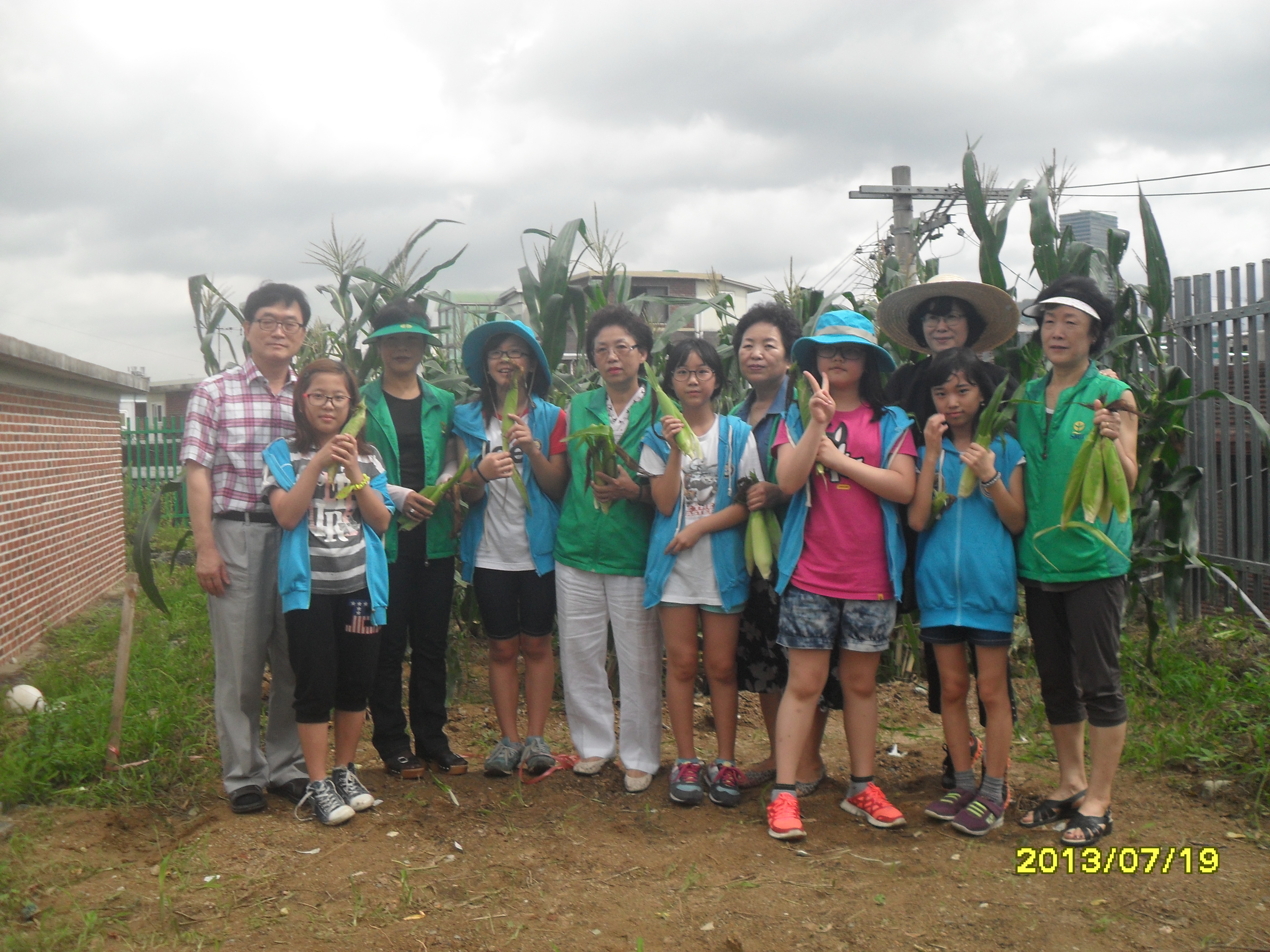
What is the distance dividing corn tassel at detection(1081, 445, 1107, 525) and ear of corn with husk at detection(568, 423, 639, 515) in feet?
4.96

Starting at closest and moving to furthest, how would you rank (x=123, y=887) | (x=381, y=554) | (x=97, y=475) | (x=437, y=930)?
(x=437, y=930), (x=123, y=887), (x=381, y=554), (x=97, y=475)

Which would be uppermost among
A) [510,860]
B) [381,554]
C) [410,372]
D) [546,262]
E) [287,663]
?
[546,262]

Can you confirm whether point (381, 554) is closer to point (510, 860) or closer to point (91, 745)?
point (510, 860)

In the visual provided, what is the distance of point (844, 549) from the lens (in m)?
3.08

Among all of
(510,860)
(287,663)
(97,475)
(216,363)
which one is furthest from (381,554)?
(97,475)

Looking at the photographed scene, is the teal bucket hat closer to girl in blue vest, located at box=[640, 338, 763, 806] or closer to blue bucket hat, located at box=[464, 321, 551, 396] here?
blue bucket hat, located at box=[464, 321, 551, 396]

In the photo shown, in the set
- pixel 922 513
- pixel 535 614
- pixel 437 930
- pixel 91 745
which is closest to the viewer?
pixel 437 930

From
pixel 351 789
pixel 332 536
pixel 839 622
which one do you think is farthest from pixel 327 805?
pixel 839 622

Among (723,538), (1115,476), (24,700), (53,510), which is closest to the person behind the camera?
(1115,476)

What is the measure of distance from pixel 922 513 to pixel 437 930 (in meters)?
1.96

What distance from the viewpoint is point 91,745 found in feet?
12.8

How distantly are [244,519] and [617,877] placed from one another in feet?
5.85

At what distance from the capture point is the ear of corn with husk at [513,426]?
3.48m
